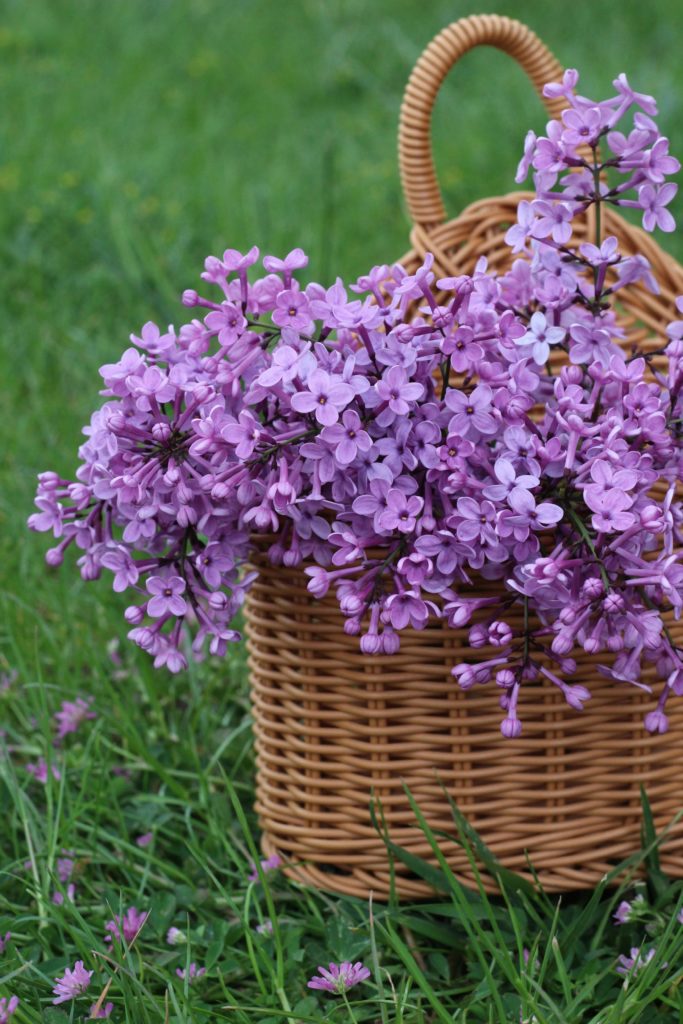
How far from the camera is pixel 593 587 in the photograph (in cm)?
101

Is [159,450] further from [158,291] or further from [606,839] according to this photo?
[158,291]

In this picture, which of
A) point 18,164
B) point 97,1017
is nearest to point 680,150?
point 18,164

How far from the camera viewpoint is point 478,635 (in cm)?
109

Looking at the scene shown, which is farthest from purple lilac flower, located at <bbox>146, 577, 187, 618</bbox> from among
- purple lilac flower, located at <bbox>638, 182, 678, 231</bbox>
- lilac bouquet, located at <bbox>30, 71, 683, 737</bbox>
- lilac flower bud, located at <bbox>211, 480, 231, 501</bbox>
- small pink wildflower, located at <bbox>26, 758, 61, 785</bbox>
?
purple lilac flower, located at <bbox>638, 182, 678, 231</bbox>

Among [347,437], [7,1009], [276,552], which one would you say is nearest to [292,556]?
[276,552]

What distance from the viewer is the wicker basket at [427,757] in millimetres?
1224

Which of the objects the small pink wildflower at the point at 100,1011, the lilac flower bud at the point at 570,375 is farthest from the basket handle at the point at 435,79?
the small pink wildflower at the point at 100,1011

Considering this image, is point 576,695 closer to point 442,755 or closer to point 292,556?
point 442,755

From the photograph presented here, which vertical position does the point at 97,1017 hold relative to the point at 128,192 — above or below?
below

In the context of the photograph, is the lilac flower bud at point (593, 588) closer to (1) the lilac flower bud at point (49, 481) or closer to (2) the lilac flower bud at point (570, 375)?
(2) the lilac flower bud at point (570, 375)

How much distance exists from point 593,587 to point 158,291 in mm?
1967

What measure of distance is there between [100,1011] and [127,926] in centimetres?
12

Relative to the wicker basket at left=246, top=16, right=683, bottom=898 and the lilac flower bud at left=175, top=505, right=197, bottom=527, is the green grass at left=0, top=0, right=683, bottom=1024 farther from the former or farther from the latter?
the lilac flower bud at left=175, top=505, right=197, bottom=527

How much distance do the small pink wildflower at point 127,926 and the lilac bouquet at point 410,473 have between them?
0.26 meters
